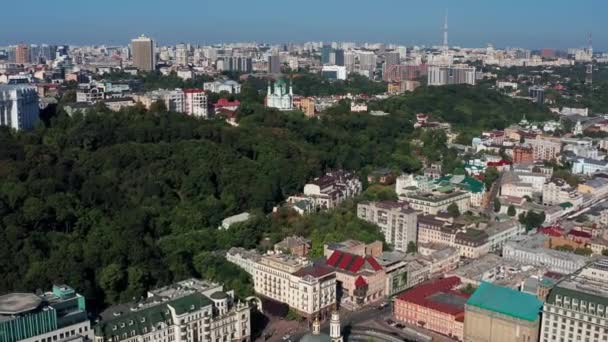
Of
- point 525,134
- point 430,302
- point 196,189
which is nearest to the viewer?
point 430,302

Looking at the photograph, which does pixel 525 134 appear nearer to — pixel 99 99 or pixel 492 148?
pixel 492 148

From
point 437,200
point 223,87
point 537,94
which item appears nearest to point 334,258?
point 437,200

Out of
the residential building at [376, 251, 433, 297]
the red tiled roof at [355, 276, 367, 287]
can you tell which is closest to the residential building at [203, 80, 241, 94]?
the residential building at [376, 251, 433, 297]

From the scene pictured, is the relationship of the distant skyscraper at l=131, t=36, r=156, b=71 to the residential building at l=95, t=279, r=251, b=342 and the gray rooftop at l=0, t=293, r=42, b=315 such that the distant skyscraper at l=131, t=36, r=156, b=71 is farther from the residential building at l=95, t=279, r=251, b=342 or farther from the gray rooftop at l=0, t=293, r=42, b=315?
the gray rooftop at l=0, t=293, r=42, b=315

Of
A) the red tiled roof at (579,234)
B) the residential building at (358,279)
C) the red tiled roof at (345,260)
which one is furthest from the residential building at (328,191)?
the red tiled roof at (579,234)

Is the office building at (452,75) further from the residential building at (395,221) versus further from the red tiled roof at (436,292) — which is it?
the red tiled roof at (436,292)

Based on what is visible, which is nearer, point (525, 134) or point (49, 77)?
point (525, 134)

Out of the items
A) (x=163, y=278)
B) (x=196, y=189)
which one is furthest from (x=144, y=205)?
(x=163, y=278)
